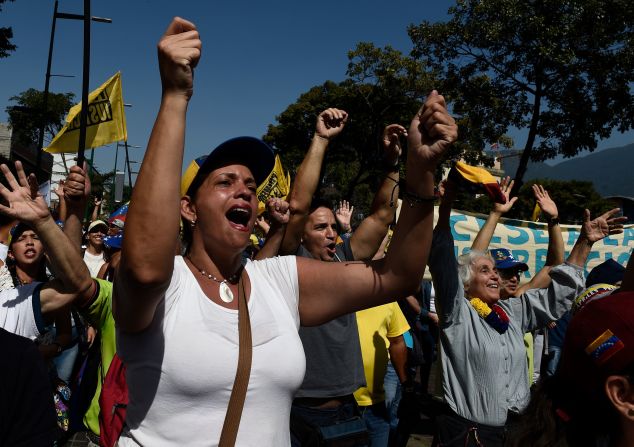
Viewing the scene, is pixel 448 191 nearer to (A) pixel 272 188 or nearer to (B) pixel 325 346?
(B) pixel 325 346

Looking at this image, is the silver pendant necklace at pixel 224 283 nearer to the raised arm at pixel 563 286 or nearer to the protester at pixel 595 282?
the protester at pixel 595 282

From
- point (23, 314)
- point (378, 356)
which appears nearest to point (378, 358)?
point (378, 356)

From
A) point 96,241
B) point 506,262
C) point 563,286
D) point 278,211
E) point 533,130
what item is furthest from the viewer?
point 533,130

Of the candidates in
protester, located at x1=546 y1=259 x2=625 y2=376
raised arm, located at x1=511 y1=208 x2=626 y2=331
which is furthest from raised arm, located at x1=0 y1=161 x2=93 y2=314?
raised arm, located at x1=511 y1=208 x2=626 y2=331

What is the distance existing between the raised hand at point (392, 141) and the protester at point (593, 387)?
1.03 meters

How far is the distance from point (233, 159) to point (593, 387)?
128 cm

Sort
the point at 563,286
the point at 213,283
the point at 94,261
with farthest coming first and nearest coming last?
the point at 94,261 < the point at 563,286 < the point at 213,283

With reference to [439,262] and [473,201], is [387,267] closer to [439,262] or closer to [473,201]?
[439,262]

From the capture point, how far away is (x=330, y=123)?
3205 millimetres

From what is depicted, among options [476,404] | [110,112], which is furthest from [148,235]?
[110,112]

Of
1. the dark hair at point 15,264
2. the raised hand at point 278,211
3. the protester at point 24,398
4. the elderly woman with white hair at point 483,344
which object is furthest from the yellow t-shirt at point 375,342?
the protester at point 24,398

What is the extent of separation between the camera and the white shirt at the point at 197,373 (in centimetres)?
152

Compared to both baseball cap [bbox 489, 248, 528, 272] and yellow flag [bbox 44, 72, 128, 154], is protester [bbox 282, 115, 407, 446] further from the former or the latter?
yellow flag [bbox 44, 72, 128, 154]

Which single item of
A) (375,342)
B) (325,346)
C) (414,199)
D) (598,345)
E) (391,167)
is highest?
(391,167)
